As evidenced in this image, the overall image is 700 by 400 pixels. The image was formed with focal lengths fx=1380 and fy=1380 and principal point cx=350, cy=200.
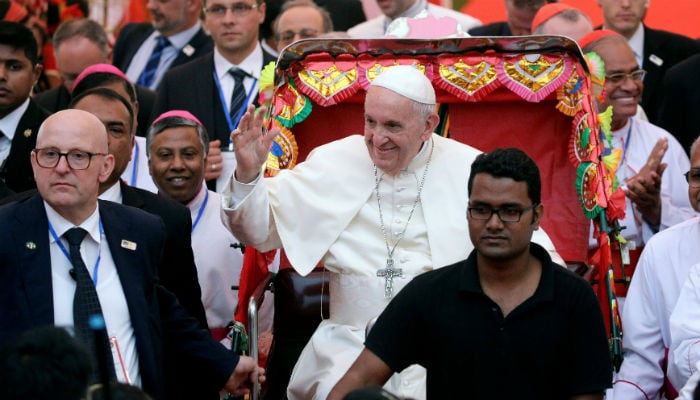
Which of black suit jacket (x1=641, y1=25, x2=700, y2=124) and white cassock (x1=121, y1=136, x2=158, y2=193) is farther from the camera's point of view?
black suit jacket (x1=641, y1=25, x2=700, y2=124)

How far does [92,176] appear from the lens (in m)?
5.74

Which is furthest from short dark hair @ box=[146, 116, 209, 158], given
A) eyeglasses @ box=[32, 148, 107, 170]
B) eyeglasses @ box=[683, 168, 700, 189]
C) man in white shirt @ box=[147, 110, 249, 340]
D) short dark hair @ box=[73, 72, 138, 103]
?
eyeglasses @ box=[683, 168, 700, 189]

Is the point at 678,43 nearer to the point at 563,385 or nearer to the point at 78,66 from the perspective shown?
the point at 78,66

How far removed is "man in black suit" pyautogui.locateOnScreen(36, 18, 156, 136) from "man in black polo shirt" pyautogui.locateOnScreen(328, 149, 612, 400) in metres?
4.65

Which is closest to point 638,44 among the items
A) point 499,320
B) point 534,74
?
point 534,74

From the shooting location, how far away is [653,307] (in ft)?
22.1

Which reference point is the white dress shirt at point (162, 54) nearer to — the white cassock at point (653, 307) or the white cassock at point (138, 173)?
the white cassock at point (138, 173)

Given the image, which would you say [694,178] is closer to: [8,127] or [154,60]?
[8,127]

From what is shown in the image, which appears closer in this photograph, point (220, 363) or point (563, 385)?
point (563, 385)

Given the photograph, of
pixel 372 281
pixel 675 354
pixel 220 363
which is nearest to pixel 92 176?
pixel 220 363

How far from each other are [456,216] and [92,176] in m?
1.94

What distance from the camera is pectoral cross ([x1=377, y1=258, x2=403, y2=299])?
663 centimetres

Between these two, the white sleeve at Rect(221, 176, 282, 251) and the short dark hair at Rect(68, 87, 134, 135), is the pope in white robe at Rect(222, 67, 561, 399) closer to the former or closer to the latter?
the white sleeve at Rect(221, 176, 282, 251)

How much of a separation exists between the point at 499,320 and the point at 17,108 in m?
4.08
